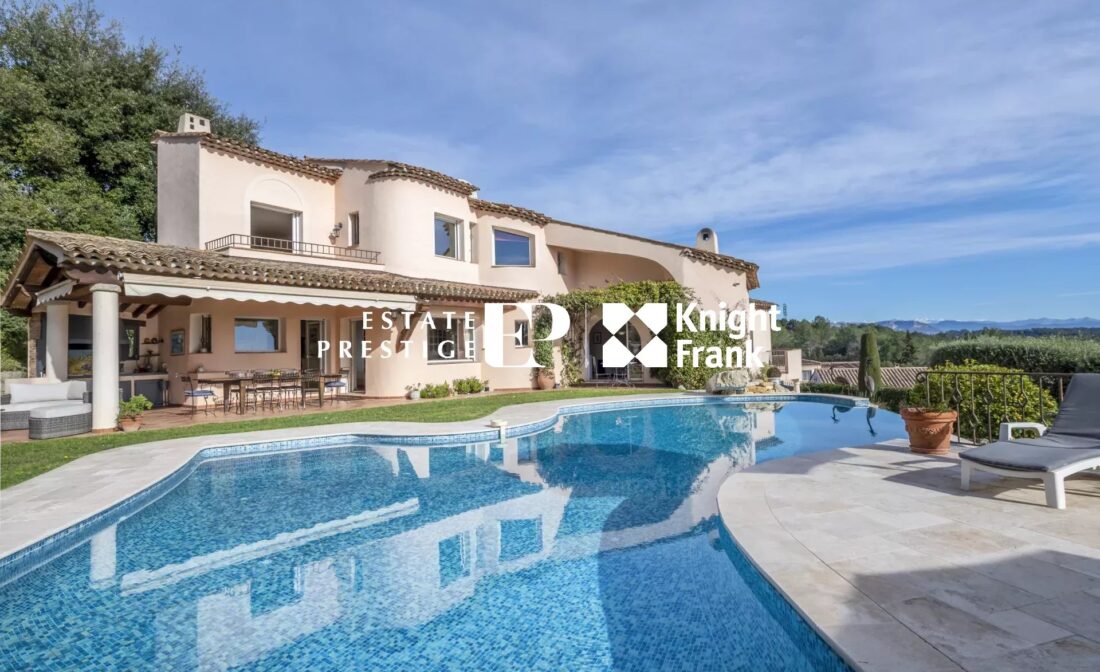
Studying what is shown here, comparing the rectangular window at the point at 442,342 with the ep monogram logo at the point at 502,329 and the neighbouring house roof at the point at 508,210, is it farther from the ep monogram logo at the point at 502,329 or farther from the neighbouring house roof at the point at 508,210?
the neighbouring house roof at the point at 508,210

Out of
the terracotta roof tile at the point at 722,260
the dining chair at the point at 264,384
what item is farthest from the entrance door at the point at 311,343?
the terracotta roof tile at the point at 722,260

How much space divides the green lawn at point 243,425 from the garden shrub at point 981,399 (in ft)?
40.9

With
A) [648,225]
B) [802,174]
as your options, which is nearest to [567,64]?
[802,174]

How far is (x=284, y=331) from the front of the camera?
70.0 feet

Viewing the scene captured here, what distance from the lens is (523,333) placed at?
27.3 metres

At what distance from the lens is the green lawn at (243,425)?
34.7 feet

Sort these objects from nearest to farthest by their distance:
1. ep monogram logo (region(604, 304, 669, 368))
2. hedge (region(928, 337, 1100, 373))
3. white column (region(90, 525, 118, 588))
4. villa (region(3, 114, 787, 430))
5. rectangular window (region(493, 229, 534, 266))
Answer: white column (region(90, 525, 118, 588)) < villa (region(3, 114, 787, 430)) < hedge (region(928, 337, 1100, 373)) < ep monogram logo (region(604, 304, 669, 368)) < rectangular window (region(493, 229, 534, 266))

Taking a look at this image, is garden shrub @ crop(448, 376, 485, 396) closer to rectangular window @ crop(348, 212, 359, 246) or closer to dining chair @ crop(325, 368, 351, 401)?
dining chair @ crop(325, 368, 351, 401)

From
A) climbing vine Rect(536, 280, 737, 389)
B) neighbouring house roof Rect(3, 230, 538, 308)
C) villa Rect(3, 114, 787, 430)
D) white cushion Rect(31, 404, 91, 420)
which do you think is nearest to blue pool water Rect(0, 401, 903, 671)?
white cushion Rect(31, 404, 91, 420)

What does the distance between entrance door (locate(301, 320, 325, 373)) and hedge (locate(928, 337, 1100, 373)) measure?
24.8m

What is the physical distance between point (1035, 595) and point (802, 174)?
27.5 meters

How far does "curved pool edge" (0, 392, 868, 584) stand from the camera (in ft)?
22.1

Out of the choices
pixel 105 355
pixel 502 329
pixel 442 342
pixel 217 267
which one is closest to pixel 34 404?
pixel 105 355

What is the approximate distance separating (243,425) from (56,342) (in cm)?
925
